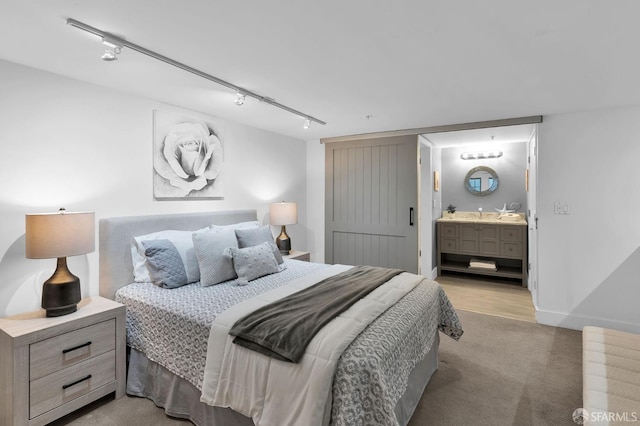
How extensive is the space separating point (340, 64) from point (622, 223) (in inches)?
125

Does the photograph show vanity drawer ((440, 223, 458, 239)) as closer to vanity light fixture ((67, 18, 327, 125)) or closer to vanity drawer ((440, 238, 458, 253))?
vanity drawer ((440, 238, 458, 253))

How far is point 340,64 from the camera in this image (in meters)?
2.22

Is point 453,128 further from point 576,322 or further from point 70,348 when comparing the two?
point 70,348

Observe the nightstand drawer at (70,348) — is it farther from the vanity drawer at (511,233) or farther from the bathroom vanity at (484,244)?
the vanity drawer at (511,233)

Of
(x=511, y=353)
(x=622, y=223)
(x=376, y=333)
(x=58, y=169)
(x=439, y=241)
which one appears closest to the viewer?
(x=376, y=333)

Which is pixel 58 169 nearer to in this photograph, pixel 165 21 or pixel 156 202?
pixel 156 202

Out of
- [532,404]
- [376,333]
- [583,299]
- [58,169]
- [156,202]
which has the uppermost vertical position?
[58,169]

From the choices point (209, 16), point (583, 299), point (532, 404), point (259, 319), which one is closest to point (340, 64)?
point (209, 16)

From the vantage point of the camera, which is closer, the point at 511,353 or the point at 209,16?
the point at 209,16

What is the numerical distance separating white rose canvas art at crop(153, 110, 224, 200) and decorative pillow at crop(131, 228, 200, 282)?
1.61ft

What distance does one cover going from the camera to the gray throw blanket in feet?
5.33

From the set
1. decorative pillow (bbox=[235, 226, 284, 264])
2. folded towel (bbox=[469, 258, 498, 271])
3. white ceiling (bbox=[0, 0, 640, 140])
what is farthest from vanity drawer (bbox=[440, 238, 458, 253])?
decorative pillow (bbox=[235, 226, 284, 264])

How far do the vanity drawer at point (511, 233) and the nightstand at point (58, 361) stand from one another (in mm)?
5096

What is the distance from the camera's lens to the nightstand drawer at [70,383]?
1.93 m
